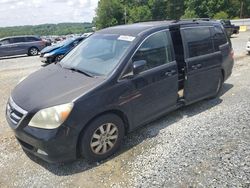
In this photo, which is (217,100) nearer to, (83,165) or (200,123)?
(200,123)

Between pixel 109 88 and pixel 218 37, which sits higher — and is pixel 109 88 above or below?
below

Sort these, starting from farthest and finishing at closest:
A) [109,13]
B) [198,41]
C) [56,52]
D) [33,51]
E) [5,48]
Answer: [109,13], [33,51], [5,48], [56,52], [198,41]

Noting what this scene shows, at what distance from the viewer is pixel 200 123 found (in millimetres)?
5051

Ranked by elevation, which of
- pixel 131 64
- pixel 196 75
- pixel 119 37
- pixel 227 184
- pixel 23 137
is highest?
pixel 119 37

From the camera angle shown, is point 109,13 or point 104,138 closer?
point 104,138

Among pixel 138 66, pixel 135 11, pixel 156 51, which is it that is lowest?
pixel 138 66

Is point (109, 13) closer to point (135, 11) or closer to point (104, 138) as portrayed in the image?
point (135, 11)

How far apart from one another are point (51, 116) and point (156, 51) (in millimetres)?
2098

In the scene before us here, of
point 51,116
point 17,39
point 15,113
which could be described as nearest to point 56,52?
point 17,39

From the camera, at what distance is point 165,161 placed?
388 centimetres

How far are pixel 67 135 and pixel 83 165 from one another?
61 centimetres

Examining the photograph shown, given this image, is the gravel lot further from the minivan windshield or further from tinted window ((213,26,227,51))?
tinted window ((213,26,227,51))

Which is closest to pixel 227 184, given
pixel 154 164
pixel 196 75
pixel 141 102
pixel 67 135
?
pixel 154 164

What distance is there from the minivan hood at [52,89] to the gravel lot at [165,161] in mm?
920
